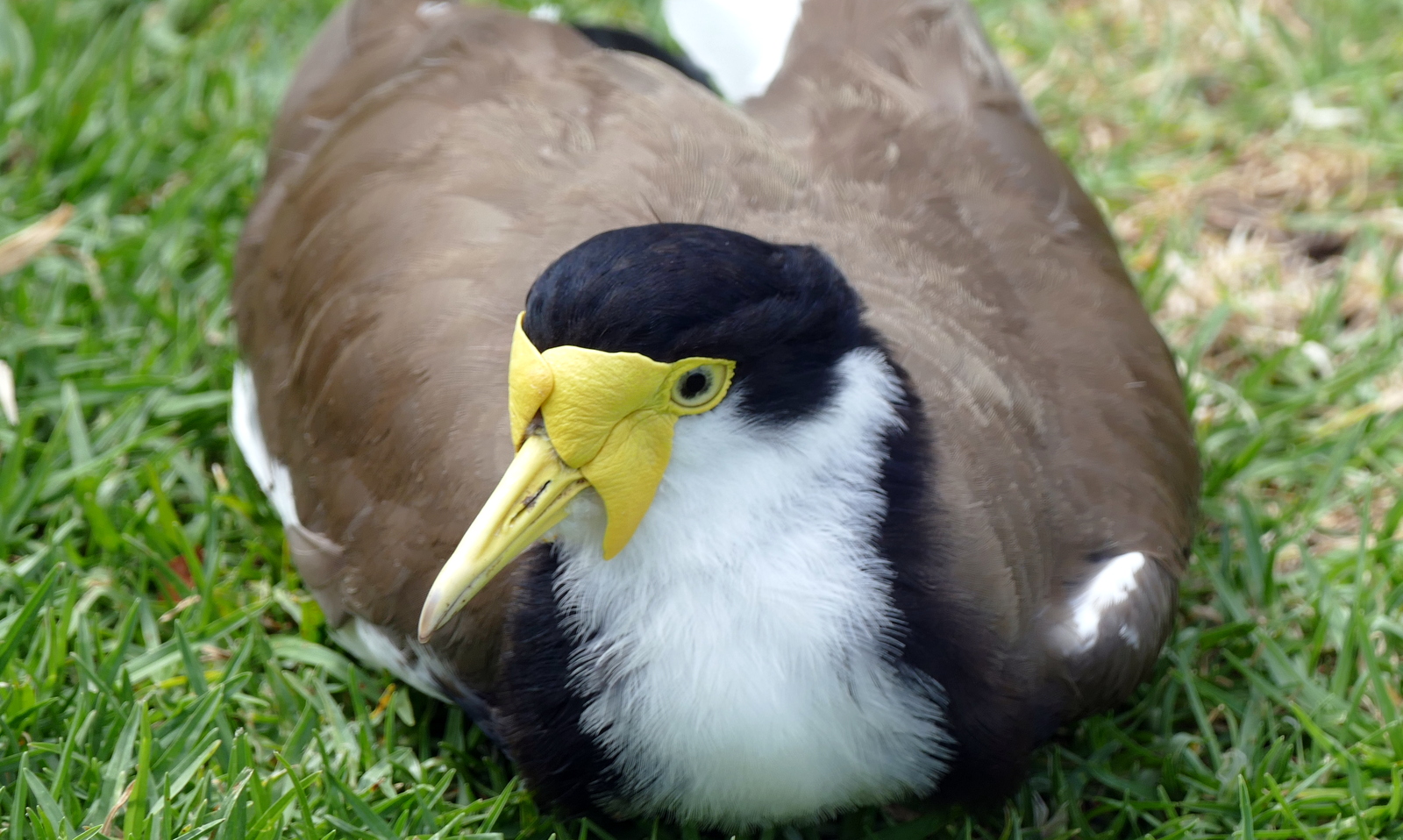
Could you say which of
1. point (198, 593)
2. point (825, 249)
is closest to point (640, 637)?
point (825, 249)

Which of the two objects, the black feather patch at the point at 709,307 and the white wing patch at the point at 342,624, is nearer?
the black feather patch at the point at 709,307

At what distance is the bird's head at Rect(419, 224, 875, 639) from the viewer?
2707 mm

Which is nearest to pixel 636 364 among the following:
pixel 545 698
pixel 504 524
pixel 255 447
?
pixel 504 524

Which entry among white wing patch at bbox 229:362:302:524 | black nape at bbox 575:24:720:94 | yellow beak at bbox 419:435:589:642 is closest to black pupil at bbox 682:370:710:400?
yellow beak at bbox 419:435:589:642

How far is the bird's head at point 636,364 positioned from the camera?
2707mm

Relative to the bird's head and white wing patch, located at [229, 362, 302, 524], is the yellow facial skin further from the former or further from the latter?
white wing patch, located at [229, 362, 302, 524]

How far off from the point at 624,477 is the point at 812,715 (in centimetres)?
59

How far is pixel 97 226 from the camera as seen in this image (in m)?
4.87

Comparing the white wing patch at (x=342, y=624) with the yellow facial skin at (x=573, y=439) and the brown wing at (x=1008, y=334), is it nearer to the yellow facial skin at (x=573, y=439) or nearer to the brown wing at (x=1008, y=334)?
the yellow facial skin at (x=573, y=439)

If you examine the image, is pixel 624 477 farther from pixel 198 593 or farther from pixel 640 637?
pixel 198 593

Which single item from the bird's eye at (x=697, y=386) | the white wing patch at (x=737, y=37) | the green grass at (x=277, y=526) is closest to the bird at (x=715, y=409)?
the bird's eye at (x=697, y=386)

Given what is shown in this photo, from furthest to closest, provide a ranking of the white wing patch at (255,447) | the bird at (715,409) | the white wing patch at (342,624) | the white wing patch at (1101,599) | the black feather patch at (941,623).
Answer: the white wing patch at (255,447)
the white wing patch at (342,624)
the white wing patch at (1101,599)
the black feather patch at (941,623)
the bird at (715,409)

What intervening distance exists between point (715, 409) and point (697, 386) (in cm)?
6

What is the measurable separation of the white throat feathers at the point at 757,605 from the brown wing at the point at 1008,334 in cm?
26
